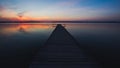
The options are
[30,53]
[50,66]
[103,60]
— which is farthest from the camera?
[30,53]

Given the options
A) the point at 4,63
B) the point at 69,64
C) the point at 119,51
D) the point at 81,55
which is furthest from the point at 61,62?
the point at 119,51

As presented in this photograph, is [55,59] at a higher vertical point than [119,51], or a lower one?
higher

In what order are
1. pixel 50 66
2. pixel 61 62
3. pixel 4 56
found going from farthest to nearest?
pixel 4 56
pixel 61 62
pixel 50 66

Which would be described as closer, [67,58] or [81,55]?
[67,58]

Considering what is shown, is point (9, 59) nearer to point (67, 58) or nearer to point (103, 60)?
point (103, 60)

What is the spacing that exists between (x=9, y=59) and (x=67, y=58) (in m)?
7.57

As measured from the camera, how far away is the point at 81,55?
27.7 feet

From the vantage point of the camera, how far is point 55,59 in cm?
777

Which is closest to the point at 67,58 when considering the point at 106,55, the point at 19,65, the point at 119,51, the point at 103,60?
the point at 19,65

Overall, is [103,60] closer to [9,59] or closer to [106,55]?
[106,55]

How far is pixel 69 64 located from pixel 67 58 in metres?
0.81

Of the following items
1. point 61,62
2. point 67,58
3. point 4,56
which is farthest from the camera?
point 4,56

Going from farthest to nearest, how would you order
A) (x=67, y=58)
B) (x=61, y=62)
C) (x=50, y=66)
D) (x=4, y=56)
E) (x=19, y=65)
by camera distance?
(x=4, y=56), (x=19, y=65), (x=67, y=58), (x=61, y=62), (x=50, y=66)

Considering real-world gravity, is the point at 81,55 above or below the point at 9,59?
above
